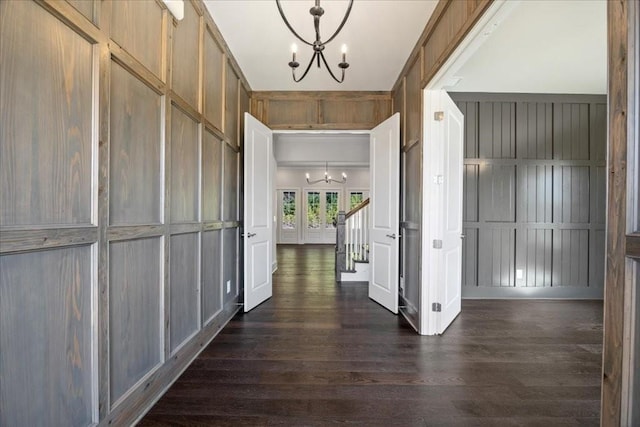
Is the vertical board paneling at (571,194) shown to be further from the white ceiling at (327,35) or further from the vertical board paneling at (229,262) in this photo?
the vertical board paneling at (229,262)

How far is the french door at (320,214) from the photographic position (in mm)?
11328

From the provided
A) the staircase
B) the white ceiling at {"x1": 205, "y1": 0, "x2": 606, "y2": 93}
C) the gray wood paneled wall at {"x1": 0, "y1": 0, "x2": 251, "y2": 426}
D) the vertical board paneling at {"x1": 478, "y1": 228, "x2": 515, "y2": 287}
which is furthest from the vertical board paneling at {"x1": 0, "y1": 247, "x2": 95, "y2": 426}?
the vertical board paneling at {"x1": 478, "y1": 228, "x2": 515, "y2": 287}

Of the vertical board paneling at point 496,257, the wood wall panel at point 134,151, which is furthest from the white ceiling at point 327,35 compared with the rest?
the vertical board paneling at point 496,257

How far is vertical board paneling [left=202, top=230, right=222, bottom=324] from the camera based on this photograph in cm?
258

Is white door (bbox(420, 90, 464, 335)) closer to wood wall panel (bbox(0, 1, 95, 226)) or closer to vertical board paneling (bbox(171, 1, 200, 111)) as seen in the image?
vertical board paneling (bbox(171, 1, 200, 111))

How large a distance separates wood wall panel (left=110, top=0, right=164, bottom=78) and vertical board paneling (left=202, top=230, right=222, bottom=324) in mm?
1346

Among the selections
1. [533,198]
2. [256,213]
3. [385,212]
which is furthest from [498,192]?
[256,213]

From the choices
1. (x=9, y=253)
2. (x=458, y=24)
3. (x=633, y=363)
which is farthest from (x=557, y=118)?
(x=9, y=253)

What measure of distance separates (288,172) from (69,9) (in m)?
10.1

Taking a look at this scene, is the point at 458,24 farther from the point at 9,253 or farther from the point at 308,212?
the point at 308,212

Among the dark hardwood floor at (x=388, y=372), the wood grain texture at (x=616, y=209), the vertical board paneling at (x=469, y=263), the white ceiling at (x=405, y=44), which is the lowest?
the dark hardwood floor at (x=388, y=372)

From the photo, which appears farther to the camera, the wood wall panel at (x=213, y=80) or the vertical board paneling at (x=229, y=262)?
the vertical board paneling at (x=229, y=262)

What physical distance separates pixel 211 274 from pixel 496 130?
12.8ft

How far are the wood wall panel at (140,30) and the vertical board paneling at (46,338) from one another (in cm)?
104
